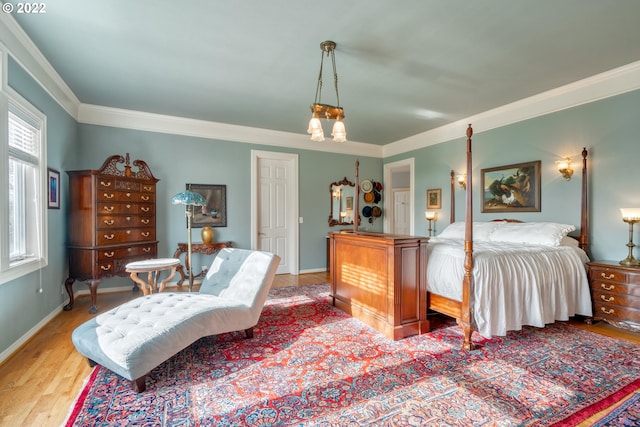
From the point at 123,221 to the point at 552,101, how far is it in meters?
5.87

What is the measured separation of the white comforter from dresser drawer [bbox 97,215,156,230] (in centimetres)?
384

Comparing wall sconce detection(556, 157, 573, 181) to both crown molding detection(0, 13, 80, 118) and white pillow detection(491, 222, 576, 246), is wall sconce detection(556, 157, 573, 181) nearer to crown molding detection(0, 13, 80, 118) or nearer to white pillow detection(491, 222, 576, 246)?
white pillow detection(491, 222, 576, 246)

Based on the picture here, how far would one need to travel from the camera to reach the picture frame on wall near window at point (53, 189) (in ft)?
11.2

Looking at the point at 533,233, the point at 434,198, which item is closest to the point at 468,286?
the point at 533,233

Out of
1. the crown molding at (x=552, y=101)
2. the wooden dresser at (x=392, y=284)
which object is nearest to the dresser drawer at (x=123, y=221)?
the wooden dresser at (x=392, y=284)

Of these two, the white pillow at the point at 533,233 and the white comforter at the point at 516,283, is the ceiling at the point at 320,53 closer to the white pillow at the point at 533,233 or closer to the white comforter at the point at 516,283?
the white pillow at the point at 533,233

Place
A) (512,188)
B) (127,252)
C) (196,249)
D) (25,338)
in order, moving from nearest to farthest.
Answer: (25,338) < (127,252) < (512,188) < (196,249)

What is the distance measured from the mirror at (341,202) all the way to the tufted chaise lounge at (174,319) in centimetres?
328

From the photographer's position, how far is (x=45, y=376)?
7.29ft

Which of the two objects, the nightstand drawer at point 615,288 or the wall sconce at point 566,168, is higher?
the wall sconce at point 566,168

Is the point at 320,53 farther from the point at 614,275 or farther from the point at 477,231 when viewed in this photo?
the point at 614,275

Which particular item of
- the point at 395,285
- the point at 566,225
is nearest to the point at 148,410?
the point at 395,285

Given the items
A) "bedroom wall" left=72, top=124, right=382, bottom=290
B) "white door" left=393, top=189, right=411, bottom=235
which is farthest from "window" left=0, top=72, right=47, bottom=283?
"white door" left=393, top=189, right=411, bottom=235

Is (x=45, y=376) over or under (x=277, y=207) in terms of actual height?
under
